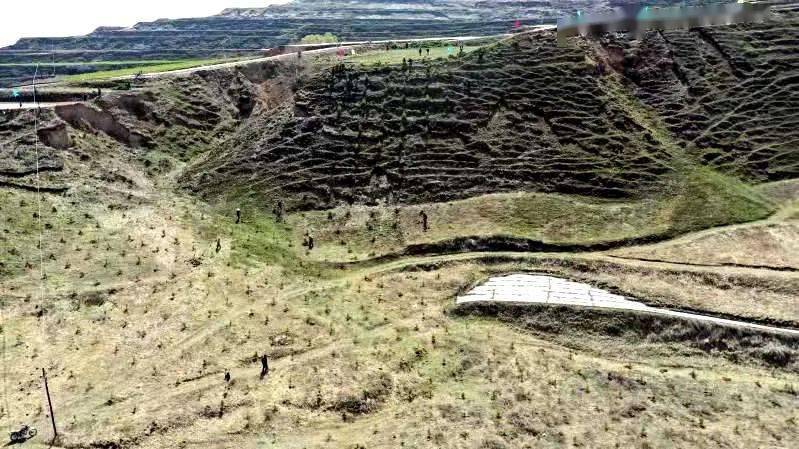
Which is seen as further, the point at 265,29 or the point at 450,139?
the point at 265,29

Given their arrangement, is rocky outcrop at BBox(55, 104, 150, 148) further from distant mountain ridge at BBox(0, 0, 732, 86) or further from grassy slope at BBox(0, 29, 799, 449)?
distant mountain ridge at BBox(0, 0, 732, 86)

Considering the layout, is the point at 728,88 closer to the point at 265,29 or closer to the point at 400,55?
the point at 400,55

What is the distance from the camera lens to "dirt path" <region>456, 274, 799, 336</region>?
108 ft

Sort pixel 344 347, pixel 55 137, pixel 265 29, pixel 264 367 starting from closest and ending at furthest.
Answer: pixel 264 367 < pixel 344 347 < pixel 55 137 < pixel 265 29

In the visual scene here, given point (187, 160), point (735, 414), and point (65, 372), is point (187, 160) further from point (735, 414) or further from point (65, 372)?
point (735, 414)

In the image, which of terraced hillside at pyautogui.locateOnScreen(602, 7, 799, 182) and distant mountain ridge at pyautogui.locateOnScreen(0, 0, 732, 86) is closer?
terraced hillside at pyautogui.locateOnScreen(602, 7, 799, 182)

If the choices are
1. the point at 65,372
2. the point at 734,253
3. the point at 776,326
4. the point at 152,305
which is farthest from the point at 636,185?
the point at 65,372

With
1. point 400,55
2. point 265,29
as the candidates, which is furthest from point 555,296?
point 265,29

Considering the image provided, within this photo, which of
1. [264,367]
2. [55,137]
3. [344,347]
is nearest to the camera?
[264,367]

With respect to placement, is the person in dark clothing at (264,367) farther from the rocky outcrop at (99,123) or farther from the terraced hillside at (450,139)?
the rocky outcrop at (99,123)

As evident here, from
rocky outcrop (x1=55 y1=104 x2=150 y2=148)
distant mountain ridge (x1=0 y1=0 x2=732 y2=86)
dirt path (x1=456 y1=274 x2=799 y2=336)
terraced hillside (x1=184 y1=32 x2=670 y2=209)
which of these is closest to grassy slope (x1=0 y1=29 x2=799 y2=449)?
dirt path (x1=456 y1=274 x2=799 y2=336)

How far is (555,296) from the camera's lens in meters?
35.3

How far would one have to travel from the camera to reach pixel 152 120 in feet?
180

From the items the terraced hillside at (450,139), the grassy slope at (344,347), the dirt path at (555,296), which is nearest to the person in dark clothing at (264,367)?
the grassy slope at (344,347)
